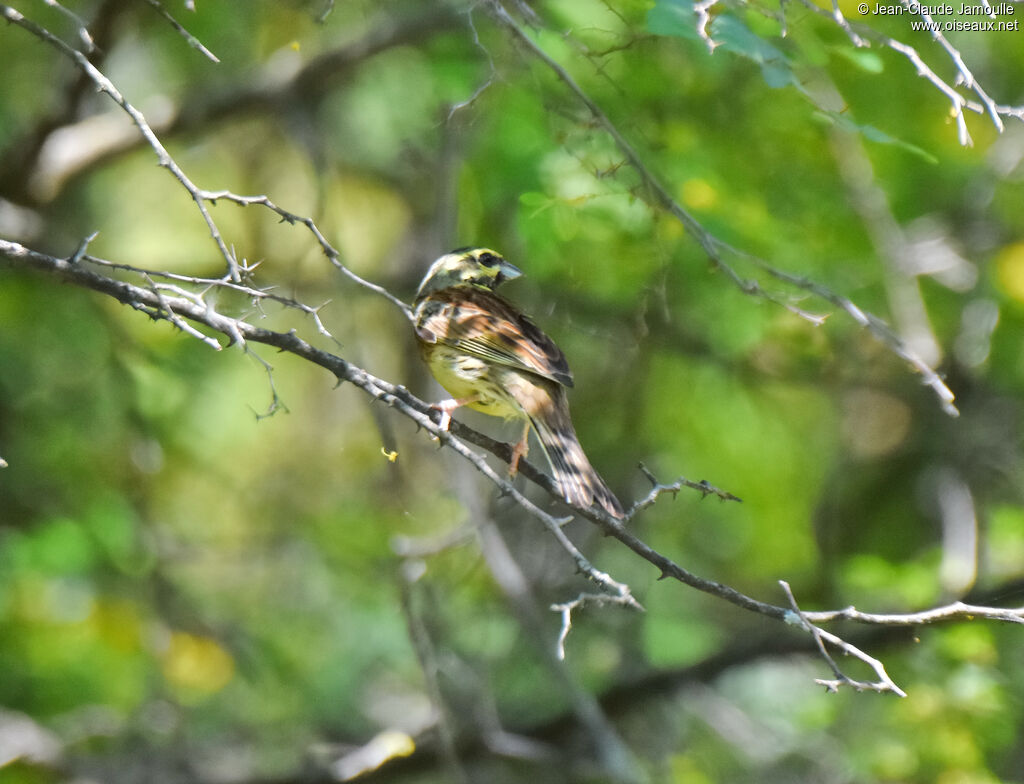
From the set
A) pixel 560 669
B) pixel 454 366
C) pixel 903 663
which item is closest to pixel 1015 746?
pixel 903 663

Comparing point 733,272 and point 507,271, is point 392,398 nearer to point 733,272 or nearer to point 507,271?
point 733,272

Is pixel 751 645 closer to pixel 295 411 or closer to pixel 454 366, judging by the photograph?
pixel 454 366

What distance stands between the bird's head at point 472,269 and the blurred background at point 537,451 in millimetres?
220

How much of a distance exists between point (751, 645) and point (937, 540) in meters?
2.41

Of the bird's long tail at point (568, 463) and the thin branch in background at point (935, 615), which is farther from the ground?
the bird's long tail at point (568, 463)

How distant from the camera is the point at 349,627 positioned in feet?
23.8

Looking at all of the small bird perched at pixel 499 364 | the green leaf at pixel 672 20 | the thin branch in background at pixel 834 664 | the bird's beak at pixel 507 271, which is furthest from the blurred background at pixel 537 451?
the thin branch in background at pixel 834 664

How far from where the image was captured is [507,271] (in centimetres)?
512

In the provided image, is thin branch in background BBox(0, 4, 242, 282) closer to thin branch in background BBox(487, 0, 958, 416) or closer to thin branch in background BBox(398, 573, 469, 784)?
thin branch in background BBox(487, 0, 958, 416)

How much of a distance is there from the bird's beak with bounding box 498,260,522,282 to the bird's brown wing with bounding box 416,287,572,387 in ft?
1.15

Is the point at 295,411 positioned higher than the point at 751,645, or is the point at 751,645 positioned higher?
the point at 295,411

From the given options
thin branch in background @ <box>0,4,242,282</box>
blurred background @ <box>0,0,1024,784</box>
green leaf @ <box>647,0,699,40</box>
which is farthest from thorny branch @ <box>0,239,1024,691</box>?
blurred background @ <box>0,0,1024,784</box>

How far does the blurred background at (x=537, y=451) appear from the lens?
553 centimetres

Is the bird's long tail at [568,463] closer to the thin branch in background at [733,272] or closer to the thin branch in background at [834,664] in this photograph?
the thin branch in background at [834,664]
